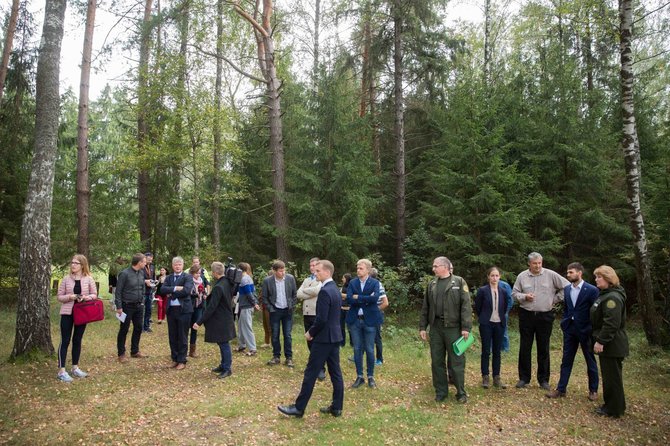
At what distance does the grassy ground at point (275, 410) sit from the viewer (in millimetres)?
4945

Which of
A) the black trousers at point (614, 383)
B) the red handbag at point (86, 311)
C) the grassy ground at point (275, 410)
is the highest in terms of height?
the red handbag at point (86, 311)

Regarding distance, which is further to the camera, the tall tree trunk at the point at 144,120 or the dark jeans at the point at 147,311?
the tall tree trunk at the point at 144,120

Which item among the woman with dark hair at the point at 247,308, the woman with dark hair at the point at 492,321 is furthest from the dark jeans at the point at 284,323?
the woman with dark hair at the point at 492,321

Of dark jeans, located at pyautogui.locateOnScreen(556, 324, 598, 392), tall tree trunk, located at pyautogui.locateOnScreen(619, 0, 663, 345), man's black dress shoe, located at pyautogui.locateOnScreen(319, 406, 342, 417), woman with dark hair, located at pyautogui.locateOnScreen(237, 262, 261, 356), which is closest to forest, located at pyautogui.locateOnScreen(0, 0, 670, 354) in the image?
tall tree trunk, located at pyautogui.locateOnScreen(619, 0, 663, 345)

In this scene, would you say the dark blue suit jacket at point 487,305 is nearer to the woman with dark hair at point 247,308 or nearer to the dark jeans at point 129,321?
the woman with dark hair at point 247,308

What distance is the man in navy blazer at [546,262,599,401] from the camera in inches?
243

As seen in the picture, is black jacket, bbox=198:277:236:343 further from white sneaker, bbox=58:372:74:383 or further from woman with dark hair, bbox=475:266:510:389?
woman with dark hair, bbox=475:266:510:389

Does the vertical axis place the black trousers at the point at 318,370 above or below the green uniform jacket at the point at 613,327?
below

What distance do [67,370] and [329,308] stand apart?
484 centimetres

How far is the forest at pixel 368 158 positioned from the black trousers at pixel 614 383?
7050 mm

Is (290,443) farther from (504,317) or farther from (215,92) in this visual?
(215,92)

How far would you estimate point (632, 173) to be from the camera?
893 cm

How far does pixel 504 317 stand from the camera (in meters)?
7.04

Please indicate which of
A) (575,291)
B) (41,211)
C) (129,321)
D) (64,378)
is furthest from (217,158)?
(575,291)
